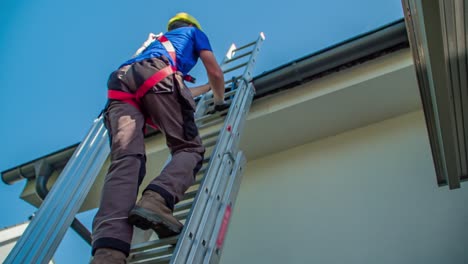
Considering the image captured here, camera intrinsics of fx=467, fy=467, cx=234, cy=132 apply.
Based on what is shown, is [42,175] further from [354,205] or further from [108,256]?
[108,256]

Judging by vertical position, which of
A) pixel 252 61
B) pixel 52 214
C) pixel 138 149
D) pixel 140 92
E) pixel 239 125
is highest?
pixel 252 61

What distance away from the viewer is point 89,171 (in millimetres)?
2900

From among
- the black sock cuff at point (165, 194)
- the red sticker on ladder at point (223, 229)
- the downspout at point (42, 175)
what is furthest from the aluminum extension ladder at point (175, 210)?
the downspout at point (42, 175)

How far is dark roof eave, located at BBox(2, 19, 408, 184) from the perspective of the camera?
4.20m

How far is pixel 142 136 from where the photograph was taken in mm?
2496

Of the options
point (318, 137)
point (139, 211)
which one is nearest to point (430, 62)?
point (139, 211)

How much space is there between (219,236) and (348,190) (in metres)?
2.01

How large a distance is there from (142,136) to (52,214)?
24.9 inches

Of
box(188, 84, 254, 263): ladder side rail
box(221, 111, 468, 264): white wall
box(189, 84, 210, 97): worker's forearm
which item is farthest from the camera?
box(189, 84, 210, 97): worker's forearm

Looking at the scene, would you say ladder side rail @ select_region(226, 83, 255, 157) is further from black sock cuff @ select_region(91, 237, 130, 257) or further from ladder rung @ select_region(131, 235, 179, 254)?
black sock cuff @ select_region(91, 237, 130, 257)

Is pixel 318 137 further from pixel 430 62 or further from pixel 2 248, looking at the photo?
pixel 2 248

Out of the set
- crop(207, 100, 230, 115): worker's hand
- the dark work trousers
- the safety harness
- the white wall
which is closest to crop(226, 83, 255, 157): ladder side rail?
crop(207, 100, 230, 115): worker's hand

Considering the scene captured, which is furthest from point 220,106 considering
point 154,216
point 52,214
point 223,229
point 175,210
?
point 154,216

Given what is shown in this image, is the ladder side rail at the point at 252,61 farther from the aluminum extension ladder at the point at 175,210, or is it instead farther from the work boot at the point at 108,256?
the work boot at the point at 108,256
